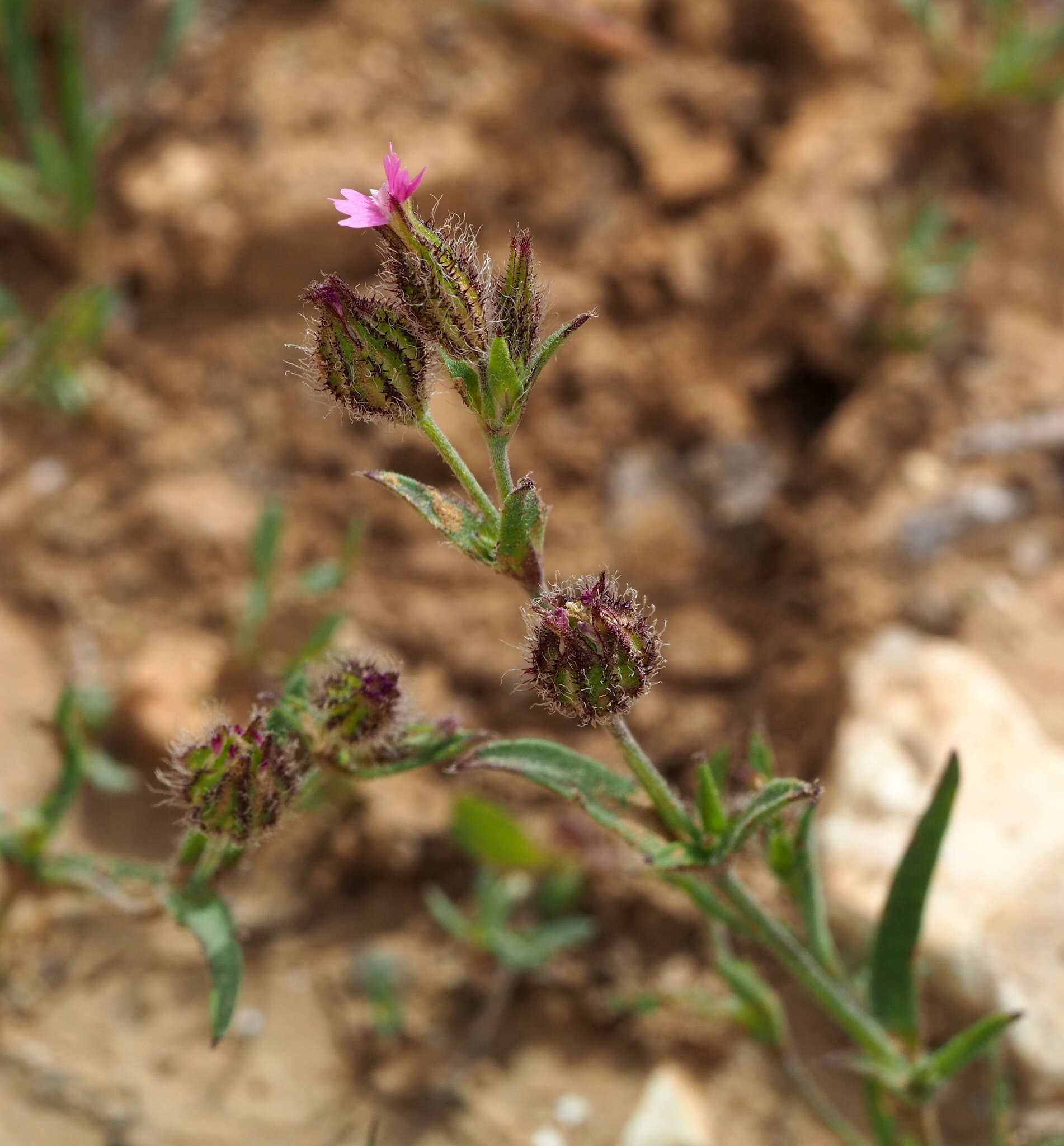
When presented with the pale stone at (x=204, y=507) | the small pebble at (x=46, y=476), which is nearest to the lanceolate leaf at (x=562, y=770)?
the pale stone at (x=204, y=507)

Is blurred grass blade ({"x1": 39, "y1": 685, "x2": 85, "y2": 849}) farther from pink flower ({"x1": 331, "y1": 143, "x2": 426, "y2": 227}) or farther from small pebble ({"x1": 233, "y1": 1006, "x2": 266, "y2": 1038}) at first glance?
pink flower ({"x1": 331, "y1": 143, "x2": 426, "y2": 227})

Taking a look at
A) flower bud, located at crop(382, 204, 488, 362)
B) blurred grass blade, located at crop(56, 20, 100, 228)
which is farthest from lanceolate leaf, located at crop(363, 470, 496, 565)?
blurred grass blade, located at crop(56, 20, 100, 228)

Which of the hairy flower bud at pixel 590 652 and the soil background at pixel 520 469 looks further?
the soil background at pixel 520 469

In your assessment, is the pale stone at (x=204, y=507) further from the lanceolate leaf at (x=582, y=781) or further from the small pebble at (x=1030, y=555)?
the small pebble at (x=1030, y=555)

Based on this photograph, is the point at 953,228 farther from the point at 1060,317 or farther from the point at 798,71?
the point at 798,71

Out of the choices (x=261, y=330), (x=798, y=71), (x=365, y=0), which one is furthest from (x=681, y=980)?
(x=365, y=0)
